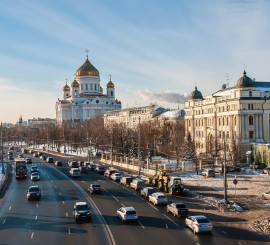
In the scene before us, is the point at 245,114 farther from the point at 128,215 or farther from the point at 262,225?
the point at 128,215

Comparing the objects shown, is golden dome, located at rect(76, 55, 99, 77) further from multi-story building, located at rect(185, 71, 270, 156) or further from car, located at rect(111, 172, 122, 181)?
car, located at rect(111, 172, 122, 181)

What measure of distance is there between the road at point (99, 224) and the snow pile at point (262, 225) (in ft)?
3.60

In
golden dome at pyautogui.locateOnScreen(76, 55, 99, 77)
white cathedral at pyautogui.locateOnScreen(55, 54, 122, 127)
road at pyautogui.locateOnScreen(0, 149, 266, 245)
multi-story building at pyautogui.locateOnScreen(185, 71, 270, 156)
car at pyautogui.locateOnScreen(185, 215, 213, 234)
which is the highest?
golden dome at pyautogui.locateOnScreen(76, 55, 99, 77)

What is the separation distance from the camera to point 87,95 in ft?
561

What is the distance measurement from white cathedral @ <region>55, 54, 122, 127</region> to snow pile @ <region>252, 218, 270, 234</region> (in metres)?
142

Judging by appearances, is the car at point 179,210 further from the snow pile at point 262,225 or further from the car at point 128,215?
the snow pile at point 262,225

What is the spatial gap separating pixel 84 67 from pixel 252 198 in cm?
13905

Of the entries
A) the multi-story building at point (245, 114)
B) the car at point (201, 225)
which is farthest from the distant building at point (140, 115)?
the car at point (201, 225)

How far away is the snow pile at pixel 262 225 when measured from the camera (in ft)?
87.8

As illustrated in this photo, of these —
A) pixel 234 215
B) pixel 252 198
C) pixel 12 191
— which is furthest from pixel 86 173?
pixel 234 215

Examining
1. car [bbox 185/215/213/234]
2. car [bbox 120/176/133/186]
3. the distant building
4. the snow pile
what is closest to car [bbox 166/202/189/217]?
car [bbox 185/215/213/234]

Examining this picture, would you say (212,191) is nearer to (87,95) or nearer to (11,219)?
(11,219)

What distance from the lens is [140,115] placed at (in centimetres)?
13262

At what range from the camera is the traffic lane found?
2523 centimetres
